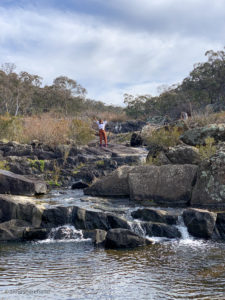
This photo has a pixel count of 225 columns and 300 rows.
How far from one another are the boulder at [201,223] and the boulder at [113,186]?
3.33 meters

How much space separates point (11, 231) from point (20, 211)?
947 mm

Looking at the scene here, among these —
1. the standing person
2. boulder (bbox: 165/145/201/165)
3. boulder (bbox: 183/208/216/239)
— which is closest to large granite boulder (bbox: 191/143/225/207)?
boulder (bbox: 183/208/216/239)

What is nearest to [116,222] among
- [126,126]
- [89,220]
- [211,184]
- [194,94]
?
[89,220]

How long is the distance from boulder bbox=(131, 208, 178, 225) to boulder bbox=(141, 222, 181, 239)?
0.34 m

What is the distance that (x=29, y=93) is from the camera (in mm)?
44625

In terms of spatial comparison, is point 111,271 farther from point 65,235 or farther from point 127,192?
point 127,192

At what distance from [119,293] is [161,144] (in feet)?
36.5

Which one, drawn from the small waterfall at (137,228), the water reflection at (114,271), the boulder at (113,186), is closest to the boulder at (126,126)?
the boulder at (113,186)

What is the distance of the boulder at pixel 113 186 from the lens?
37.7 feet

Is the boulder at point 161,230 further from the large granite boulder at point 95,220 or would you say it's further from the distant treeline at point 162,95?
the distant treeline at point 162,95

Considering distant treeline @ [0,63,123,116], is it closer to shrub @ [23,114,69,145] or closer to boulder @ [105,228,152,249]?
shrub @ [23,114,69,145]

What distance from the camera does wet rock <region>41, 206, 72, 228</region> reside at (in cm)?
891

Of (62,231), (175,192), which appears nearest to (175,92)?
(175,192)

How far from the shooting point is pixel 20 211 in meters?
9.03
